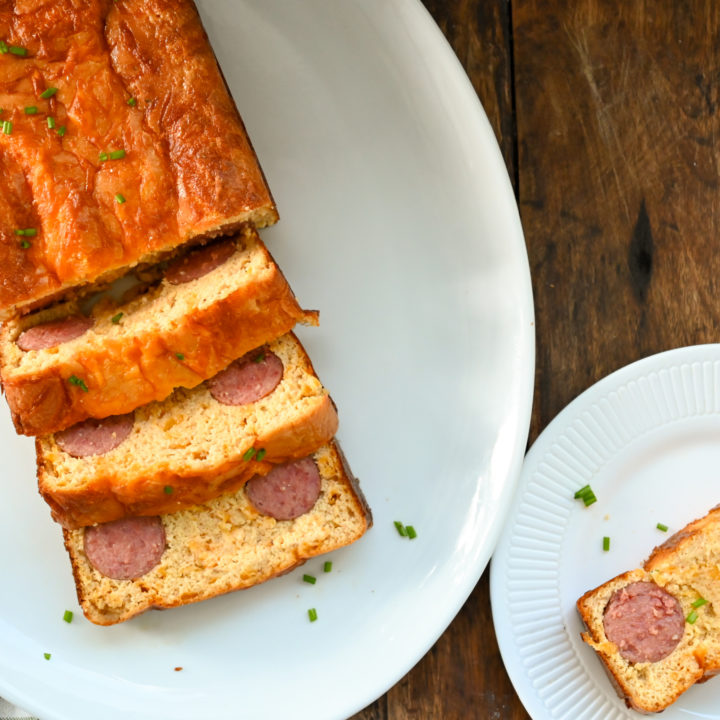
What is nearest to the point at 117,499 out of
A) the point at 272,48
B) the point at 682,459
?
the point at 272,48

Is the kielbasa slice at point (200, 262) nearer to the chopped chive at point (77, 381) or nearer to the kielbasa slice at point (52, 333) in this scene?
the kielbasa slice at point (52, 333)

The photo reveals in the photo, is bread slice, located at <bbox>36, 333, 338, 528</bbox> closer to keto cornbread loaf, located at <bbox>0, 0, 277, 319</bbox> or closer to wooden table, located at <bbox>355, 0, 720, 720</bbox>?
keto cornbread loaf, located at <bbox>0, 0, 277, 319</bbox>

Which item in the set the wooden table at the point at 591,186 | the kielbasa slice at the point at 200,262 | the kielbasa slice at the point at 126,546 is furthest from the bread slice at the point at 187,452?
the wooden table at the point at 591,186

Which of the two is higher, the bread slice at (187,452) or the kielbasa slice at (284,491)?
the bread slice at (187,452)

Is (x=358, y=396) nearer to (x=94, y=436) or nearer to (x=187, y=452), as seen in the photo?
(x=187, y=452)

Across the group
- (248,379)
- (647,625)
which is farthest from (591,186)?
(647,625)

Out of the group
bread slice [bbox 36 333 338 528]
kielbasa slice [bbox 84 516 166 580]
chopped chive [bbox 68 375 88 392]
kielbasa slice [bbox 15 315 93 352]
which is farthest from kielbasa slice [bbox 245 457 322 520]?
kielbasa slice [bbox 15 315 93 352]
